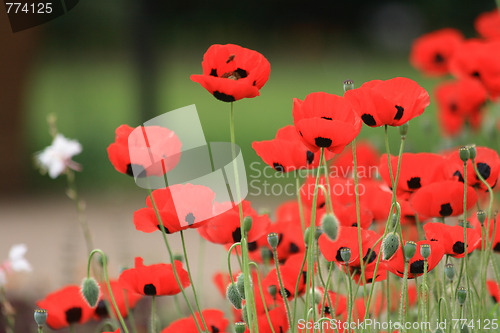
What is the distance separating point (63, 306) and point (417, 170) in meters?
0.65

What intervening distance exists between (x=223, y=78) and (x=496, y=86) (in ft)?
3.90

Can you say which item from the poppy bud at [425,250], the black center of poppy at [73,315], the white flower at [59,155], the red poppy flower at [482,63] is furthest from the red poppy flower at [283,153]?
the red poppy flower at [482,63]

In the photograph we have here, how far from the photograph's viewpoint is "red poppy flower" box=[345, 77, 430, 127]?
3.52 ft

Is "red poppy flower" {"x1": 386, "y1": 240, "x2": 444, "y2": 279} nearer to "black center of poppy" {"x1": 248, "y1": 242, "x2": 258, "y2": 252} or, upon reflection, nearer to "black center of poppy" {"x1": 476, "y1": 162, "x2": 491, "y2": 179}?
"black center of poppy" {"x1": 476, "y1": 162, "x2": 491, "y2": 179}

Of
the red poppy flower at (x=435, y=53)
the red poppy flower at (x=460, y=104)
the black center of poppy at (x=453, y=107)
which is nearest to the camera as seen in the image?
the red poppy flower at (x=460, y=104)

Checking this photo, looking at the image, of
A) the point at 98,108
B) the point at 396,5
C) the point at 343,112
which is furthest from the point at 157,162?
the point at 396,5

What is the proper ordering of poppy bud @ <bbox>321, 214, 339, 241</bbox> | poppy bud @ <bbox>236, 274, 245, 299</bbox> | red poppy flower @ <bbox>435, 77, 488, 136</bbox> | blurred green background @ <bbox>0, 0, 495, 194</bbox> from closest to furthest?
poppy bud @ <bbox>321, 214, 339, 241</bbox> < poppy bud @ <bbox>236, 274, 245, 299</bbox> < red poppy flower @ <bbox>435, 77, 488, 136</bbox> < blurred green background @ <bbox>0, 0, 495, 194</bbox>

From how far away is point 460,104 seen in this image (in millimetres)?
2738

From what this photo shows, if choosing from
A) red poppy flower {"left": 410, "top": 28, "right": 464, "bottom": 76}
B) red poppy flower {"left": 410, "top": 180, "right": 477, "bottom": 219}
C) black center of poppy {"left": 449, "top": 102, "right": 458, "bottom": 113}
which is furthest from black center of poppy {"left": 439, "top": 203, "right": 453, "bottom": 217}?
black center of poppy {"left": 449, "top": 102, "right": 458, "bottom": 113}

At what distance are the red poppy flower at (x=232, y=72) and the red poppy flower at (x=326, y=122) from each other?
0.21 ft

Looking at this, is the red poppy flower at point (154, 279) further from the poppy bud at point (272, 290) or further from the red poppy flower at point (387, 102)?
the red poppy flower at point (387, 102)

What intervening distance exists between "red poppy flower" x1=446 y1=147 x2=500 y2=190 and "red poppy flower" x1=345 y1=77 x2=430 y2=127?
21cm

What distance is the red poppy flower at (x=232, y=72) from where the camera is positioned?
1022 mm

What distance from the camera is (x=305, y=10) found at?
54.3ft
